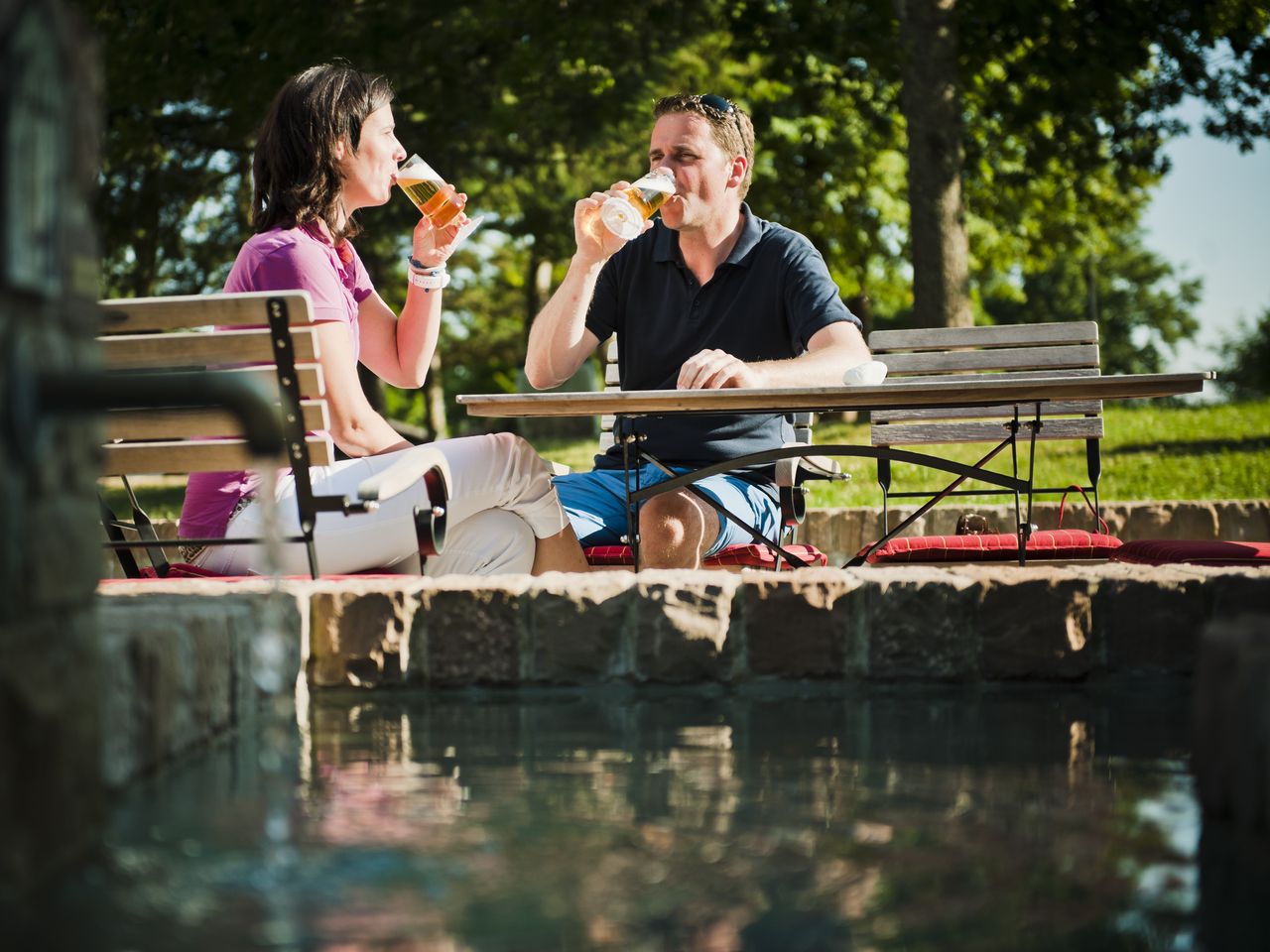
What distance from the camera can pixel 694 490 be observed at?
4.43 metres

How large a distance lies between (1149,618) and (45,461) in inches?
89.8

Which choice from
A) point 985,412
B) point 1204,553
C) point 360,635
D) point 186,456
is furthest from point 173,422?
point 985,412

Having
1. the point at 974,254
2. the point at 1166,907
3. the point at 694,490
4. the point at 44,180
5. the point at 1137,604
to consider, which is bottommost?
the point at 1166,907

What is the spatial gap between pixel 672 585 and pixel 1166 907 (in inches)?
57.2

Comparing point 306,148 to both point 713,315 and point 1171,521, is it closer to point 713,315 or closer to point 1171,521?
point 713,315

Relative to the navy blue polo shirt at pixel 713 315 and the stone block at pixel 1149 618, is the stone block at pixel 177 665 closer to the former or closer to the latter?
the stone block at pixel 1149 618

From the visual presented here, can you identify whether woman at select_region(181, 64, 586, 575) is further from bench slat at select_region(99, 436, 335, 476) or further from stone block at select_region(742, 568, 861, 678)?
stone block at select_region(742, 568, 861, 678)

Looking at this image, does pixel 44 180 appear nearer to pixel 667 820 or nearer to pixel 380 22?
Answer: pixel 667 820

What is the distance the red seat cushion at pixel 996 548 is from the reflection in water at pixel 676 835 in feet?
5.69

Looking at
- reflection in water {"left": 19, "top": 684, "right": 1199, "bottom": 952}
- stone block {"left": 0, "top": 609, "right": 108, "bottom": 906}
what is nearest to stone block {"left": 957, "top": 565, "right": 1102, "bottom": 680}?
reflection in water {"left": 19, "top": 684, "right": 1199, "bottom": 952}

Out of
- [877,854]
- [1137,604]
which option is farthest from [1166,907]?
[1137,604]

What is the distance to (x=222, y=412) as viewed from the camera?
3223mm

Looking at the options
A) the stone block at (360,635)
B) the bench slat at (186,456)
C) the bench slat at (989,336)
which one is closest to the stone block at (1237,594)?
the stone block at (360,635)

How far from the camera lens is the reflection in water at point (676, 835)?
5.25 ft
